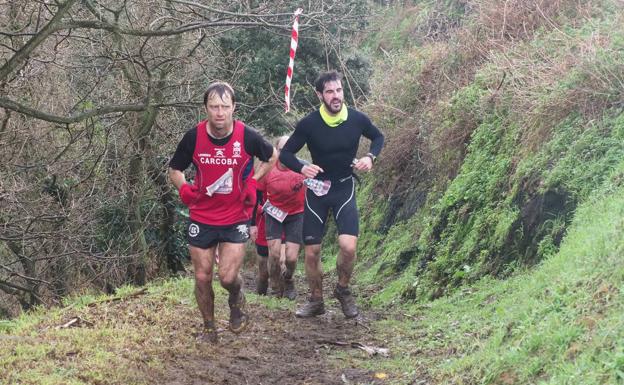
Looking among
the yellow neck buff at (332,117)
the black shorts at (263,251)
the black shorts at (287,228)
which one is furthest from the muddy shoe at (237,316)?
the black shorts at (263,251)

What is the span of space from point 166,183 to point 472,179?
748 centimetres

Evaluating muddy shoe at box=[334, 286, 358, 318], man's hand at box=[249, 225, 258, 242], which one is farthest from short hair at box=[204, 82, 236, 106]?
man's hand at box=[249, 225, 258, 242]

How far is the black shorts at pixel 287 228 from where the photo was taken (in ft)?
36.2

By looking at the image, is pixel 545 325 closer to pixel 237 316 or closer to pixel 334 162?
pixel 237 316

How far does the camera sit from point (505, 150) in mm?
11031

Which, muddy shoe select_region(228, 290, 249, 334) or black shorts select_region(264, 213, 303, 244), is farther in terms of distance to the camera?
black shorts select_region(264, 213, 303, 244)

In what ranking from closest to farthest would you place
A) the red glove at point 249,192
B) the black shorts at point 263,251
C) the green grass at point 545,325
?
the green grass at point 545,325 < the red glove at point 249,192 < the black shorts at point 263,251

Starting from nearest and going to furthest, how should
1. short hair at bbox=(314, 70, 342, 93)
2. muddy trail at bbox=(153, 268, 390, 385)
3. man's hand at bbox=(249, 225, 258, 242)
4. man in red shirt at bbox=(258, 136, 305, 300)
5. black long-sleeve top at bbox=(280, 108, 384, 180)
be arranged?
muddy trail at bbox=(153, 268, 390, 385) < short hair at bbox=(314, 70, 342, 93) < black long-sleeve top at bbox=(280, 108, 384, 180) < man in red shirt at bbox=(258, 136, 305, 300) < man's hand at bbox=(249, 225, 258, 242)

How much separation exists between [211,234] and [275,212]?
3539mm

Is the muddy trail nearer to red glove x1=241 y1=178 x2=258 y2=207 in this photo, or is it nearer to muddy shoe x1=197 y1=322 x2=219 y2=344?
muddy shoe x1=197 y1=322 x2=219 y2=344

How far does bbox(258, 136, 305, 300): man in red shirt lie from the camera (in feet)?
35.9

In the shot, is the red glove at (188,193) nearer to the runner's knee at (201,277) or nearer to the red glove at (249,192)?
the red glove at (249,192)

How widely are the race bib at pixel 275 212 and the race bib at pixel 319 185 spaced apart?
1.87m

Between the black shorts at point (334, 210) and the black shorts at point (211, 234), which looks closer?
the black shorts at point (211, 234)
